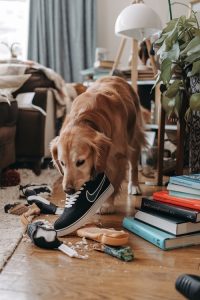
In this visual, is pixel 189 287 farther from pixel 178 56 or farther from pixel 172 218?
pixel 178 56

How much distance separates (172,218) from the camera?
4.85ft

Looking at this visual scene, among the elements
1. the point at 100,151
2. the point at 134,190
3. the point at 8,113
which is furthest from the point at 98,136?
the point at 8,113

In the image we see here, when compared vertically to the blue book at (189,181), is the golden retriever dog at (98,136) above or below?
above

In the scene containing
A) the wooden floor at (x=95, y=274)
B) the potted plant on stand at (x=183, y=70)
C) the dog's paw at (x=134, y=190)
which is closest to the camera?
the wooden floor at (x=95, y=274)

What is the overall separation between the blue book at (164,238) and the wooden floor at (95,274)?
0.07 feet

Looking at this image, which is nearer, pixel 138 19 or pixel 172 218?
pixel 172 218

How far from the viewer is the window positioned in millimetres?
4555

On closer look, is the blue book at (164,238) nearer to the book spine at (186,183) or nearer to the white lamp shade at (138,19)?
the book spine at (186,183)

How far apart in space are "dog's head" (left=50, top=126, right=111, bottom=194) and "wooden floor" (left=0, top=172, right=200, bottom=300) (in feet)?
0.89

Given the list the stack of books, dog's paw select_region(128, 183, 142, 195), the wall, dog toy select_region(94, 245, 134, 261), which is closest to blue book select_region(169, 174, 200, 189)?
the stack of books

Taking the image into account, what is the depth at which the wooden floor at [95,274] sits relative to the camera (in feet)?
3.47

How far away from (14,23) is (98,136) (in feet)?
11.3

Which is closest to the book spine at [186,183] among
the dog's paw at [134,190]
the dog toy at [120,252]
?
the dog toy at [120,252]

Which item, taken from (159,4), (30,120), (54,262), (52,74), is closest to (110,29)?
(159,4)
